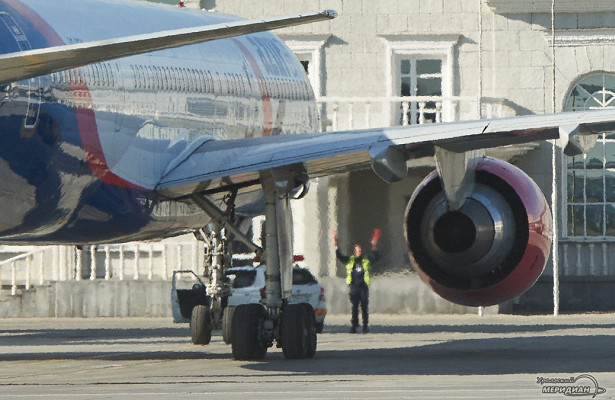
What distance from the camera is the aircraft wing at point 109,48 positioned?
12.4 m

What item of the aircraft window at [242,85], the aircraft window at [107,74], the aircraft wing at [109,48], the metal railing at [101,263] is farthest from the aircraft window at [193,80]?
the metal railing at [101,263]

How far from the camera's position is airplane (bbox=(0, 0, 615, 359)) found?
16.0 meters

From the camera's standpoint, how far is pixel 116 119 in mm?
17312

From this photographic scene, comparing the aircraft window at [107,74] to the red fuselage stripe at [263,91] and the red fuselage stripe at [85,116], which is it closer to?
the red fuselage stripe at [85,116]

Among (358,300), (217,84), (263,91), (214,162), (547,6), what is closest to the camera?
(214,162)

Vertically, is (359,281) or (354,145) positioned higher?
(354,145)

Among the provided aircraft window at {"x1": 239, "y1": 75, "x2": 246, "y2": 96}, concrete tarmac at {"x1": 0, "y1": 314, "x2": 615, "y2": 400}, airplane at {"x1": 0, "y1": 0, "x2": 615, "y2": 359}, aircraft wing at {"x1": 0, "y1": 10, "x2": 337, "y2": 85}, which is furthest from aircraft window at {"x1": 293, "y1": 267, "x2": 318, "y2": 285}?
aircraft wing at {"x1": 0, "y1": 10, "x2": 337, "y2": 85}

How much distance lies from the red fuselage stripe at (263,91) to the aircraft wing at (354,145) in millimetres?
1741

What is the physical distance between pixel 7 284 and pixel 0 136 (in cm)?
2211

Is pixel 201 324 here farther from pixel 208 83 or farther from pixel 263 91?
pixel 208 83

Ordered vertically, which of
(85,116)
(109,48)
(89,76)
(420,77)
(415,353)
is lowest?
(415,353)

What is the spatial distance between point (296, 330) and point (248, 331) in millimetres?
613

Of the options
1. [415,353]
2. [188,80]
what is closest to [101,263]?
[415,353]

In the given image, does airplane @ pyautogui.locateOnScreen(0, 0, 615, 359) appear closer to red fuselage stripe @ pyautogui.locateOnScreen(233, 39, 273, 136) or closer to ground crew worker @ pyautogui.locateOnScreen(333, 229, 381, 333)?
red fuselage stripe @ pyautogui.locateOnScreen(233, 39, 273, 136)
